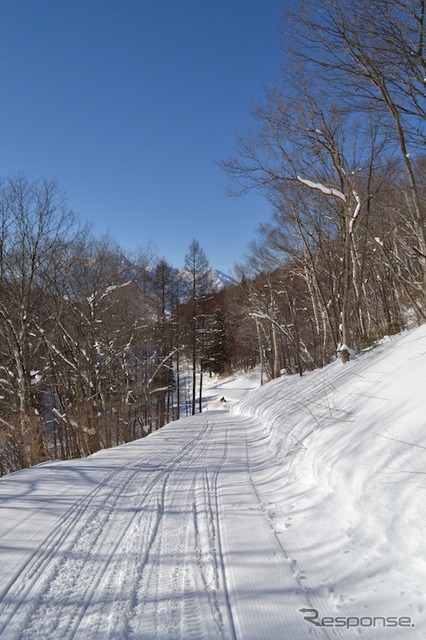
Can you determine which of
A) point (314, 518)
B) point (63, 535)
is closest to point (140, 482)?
point (63, 535)

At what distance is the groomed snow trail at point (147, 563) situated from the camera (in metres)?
1.86

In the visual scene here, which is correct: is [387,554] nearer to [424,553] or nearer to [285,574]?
[424,553]

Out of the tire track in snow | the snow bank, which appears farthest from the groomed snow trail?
the snow bank

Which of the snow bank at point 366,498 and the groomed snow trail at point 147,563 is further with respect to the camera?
the snow bank at point 366,498

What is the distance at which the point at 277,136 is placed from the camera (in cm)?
845

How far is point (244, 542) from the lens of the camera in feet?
8.95

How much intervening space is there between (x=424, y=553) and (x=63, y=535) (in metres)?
2.87

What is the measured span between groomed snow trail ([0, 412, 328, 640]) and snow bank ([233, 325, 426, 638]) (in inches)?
9.4

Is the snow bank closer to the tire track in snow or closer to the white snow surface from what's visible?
the white snow surface

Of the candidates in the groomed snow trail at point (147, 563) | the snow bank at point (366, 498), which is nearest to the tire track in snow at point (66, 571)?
the groomed snow trail at point (147, 563)

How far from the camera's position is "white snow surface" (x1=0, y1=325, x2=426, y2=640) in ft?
6.10

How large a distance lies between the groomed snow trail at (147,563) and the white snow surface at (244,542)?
0.01 meters

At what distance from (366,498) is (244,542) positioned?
41.9 inches

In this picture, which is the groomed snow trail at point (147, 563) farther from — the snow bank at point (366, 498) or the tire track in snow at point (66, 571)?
the snow bank at point (366, 498)
